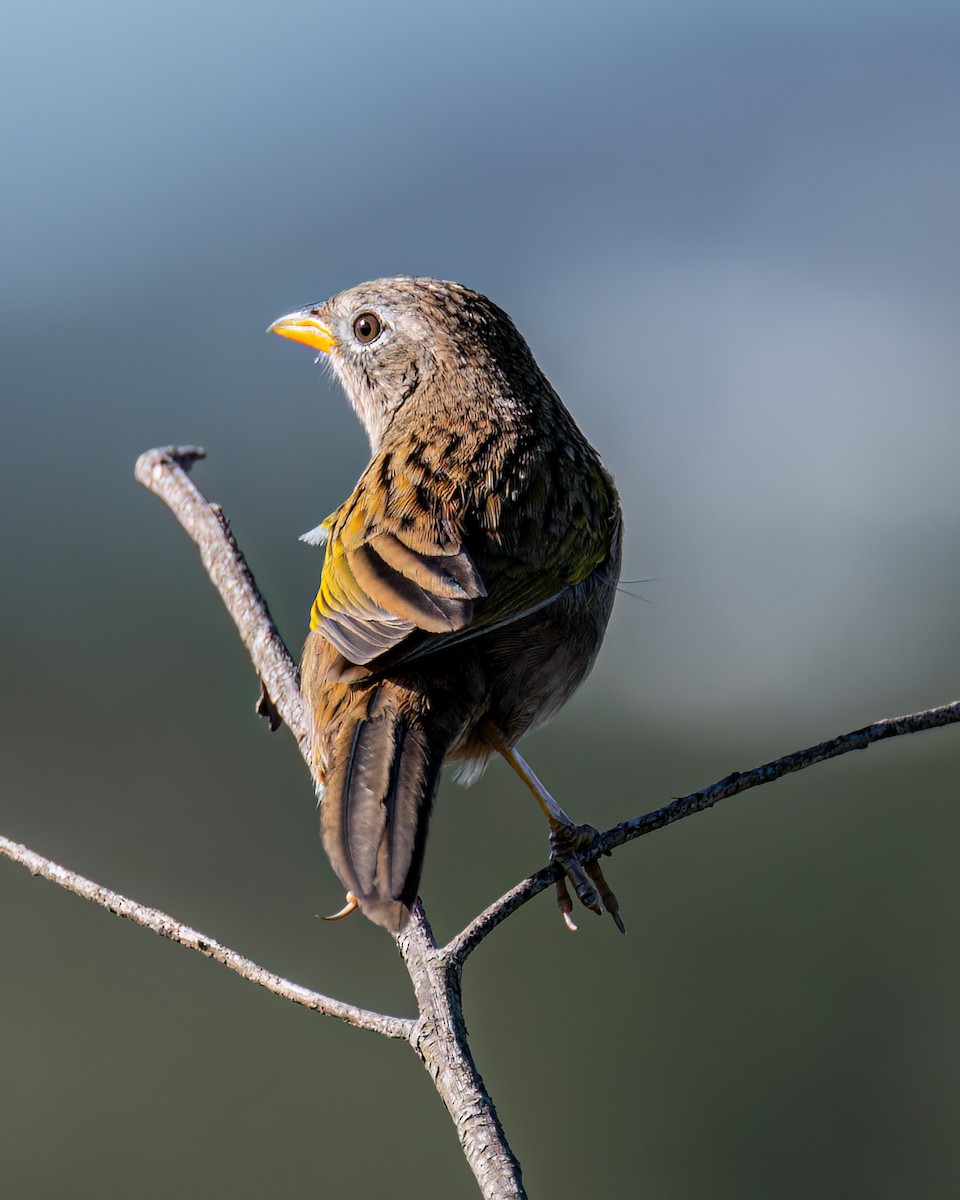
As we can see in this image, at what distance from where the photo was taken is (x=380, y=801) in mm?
3273

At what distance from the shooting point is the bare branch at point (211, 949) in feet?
10.2

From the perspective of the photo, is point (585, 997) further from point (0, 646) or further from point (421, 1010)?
point (0, 646)

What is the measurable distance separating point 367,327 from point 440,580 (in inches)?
81.0

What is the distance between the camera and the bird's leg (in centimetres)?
396

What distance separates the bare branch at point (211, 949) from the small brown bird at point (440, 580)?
0.25 meters

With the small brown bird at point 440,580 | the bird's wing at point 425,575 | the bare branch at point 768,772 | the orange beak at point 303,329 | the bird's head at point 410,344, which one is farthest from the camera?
the orange beak at point 303,329

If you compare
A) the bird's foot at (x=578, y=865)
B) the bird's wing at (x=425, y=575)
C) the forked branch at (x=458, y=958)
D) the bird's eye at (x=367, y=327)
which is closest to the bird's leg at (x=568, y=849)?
the bird's foot at (x=578, y=865)

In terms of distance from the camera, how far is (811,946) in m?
12.5

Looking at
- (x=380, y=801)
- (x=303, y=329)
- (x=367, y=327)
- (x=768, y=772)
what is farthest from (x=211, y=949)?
(x=303, y=329)

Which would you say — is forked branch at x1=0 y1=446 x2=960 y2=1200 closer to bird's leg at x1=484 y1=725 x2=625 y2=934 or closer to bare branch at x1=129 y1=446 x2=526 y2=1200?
bare branch at x1=129 y1=446 x2=526 y2=1200

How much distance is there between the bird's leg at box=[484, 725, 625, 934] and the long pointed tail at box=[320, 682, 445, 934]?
1.97 ft

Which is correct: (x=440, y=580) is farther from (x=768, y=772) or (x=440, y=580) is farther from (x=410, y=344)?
(x=410, y=344)

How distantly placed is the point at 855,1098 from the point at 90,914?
7943 millimetres

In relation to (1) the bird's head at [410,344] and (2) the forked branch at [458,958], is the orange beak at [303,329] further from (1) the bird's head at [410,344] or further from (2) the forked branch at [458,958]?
(2) the forked branch at [458,958]
